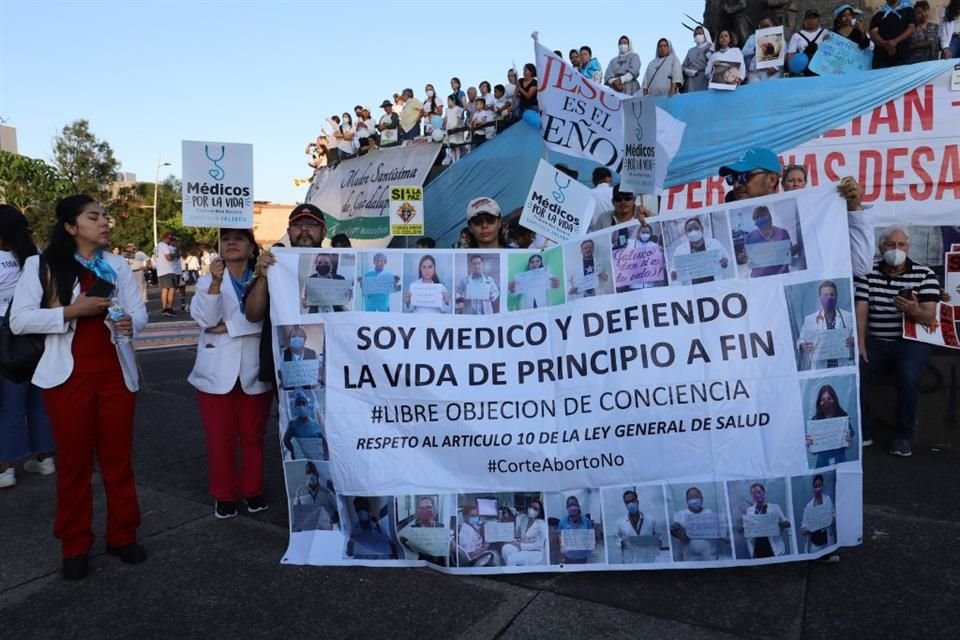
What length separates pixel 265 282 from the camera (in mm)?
3797

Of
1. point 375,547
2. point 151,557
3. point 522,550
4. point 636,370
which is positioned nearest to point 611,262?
point 636,370

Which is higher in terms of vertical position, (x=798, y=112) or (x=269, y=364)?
(x=798, y=112)

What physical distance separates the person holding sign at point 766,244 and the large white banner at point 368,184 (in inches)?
471

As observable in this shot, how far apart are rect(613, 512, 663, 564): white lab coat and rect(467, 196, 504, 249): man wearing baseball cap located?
5.42 feet

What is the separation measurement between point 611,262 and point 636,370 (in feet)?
1.80

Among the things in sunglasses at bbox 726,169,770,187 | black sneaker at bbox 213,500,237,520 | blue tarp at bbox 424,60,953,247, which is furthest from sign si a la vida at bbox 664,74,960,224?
black sneaker at bbox 213,500,237,520

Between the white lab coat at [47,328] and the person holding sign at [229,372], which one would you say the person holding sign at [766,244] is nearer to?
the person holding sign at [229,372]

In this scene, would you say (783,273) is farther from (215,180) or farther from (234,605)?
(215,180)

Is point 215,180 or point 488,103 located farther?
point 488,103

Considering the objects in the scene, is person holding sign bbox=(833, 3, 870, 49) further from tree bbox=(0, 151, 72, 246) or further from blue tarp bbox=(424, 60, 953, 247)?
tree bbox=(0, 151, 72, 246)

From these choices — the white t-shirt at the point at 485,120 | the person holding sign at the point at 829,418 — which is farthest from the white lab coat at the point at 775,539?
the white t-shirt at the point at 485,120

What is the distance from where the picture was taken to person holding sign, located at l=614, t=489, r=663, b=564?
317cm

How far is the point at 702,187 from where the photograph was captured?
880 cm

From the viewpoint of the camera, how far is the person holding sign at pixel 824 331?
10.3 feet
